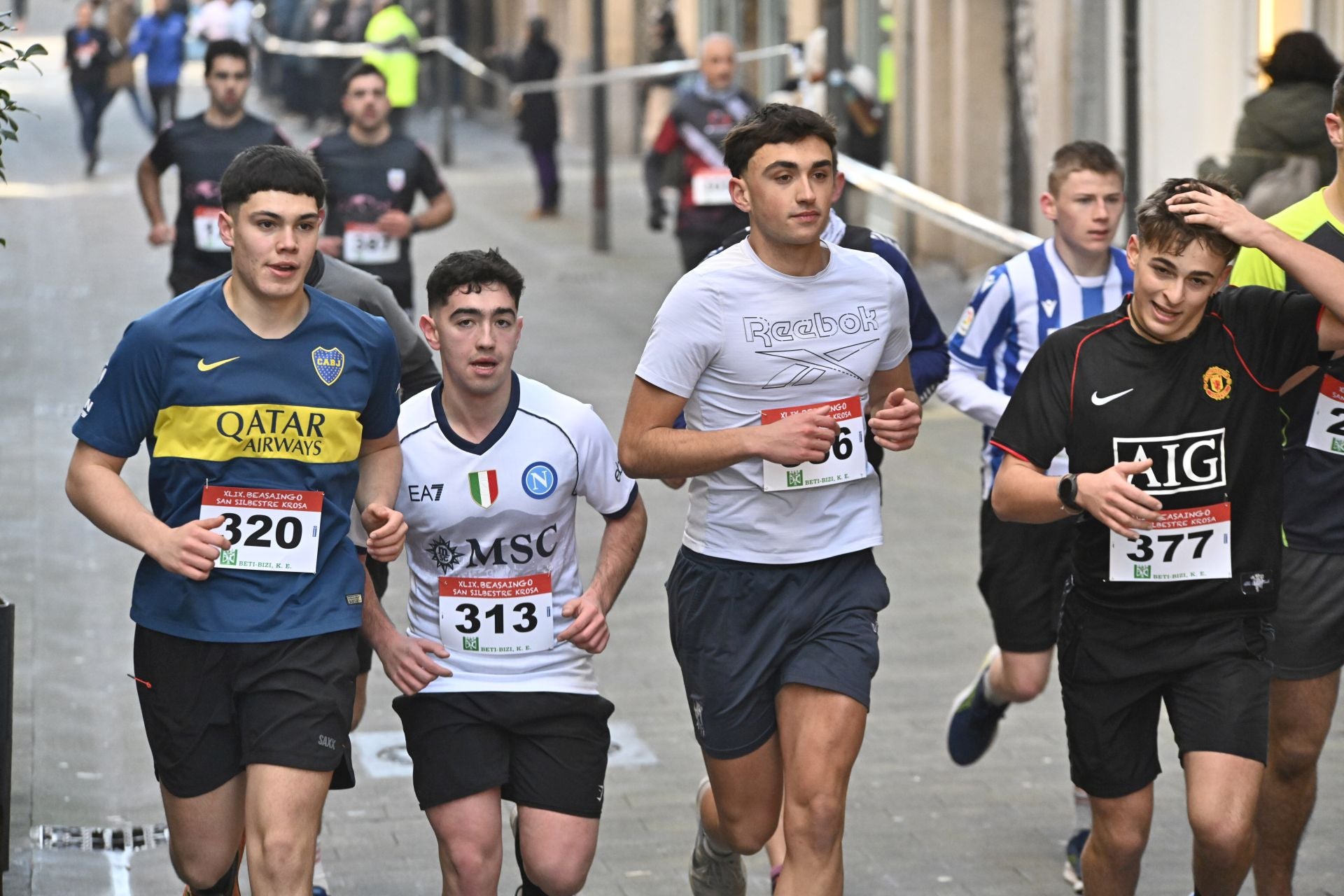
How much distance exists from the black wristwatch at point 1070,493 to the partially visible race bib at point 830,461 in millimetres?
627

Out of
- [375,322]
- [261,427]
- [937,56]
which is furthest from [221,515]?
[937,56]

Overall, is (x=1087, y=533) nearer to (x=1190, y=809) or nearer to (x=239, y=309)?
(x=1190, y=809)

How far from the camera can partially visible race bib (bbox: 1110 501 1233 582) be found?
5.11 metres

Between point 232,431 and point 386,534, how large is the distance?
1.34ft

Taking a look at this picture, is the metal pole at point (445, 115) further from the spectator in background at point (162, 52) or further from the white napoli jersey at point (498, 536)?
the white napoli jersey at point (498, 536)

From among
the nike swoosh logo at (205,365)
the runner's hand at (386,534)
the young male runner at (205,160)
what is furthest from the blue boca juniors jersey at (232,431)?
the young male runner at (205,160)

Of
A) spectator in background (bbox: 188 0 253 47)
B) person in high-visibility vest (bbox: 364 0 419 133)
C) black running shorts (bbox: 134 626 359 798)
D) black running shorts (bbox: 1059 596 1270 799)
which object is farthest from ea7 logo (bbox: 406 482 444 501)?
spectator in background (bbox: 188 0 253 47)

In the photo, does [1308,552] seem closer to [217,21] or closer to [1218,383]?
[1218,383]

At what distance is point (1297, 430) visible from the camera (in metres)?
5.62

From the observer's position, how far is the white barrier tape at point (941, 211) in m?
12.0

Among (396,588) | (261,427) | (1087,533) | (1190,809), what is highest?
(261,427)

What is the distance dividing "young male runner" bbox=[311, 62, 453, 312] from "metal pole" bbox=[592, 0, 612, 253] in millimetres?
9966

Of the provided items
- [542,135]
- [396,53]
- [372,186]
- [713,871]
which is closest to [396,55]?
[396,53]

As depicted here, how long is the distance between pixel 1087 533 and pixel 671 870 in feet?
6.39
